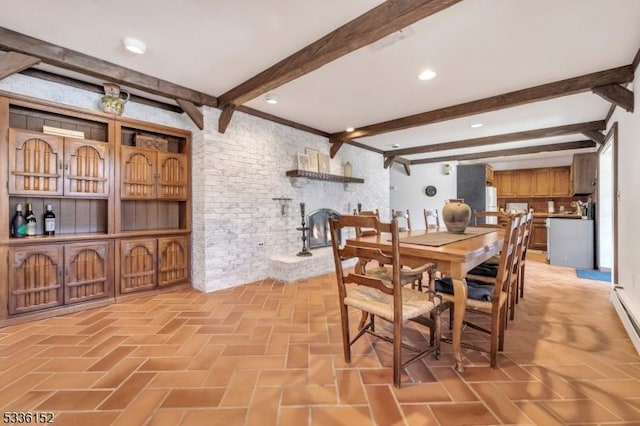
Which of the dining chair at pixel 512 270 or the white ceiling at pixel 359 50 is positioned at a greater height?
the white ceiling at pixel 359 50

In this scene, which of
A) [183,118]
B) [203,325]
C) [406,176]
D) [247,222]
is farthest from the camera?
[406,176]

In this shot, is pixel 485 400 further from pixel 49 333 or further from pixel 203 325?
pixel 49 333

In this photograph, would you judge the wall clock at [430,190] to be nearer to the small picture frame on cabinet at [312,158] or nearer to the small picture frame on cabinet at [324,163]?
the small picture frame on cabinet at [324,163]

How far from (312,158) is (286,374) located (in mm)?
3405

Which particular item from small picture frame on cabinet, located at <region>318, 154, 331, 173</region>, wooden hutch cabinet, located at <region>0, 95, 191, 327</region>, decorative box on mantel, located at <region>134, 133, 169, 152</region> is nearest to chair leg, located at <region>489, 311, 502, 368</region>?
wooden hutch cabinet, located at <region>0, 95, 191, 327</region>

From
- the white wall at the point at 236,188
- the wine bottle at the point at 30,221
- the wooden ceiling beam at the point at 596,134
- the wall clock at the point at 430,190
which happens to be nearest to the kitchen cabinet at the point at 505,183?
the wall clock at the point at 430,190

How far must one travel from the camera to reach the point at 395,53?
2.28 metres

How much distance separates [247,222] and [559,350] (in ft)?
10.5

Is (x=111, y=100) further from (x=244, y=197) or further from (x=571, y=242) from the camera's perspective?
(x=571, y=242)

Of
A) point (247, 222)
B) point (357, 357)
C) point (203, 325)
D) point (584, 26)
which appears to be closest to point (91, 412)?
point (203, 325)

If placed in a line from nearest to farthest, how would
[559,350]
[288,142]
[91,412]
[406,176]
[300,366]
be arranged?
[91,412] → [300,366] → [559,350] → [288,142] → [406,176]

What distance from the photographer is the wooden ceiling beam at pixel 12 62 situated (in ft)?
6.66

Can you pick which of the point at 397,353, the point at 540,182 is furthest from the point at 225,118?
the point at 540,182

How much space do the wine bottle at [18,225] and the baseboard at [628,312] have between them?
16.0 ft
